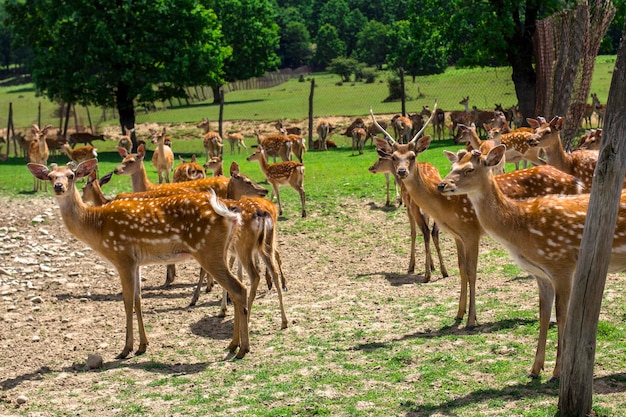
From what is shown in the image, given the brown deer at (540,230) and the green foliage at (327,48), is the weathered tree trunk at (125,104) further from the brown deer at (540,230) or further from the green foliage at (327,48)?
the green foliage at (327,48)

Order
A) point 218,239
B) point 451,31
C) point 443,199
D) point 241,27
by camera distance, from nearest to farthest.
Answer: point 218,239 → point 443,199 → point 451,31 → point 241,27

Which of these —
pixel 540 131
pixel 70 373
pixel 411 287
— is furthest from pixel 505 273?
pixel 70 373

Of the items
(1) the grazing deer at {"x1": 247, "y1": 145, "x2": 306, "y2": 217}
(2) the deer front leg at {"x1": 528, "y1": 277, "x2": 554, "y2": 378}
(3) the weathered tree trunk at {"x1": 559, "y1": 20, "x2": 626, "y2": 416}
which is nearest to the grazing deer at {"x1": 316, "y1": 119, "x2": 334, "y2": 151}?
(1) the grazing deer at {"x1": 247, "y1": 145, "x2": 306, "y2": 217}

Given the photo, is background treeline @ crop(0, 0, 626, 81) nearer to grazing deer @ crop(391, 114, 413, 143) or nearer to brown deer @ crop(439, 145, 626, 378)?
grazing deer @ crop(391, 114, 413, 143)

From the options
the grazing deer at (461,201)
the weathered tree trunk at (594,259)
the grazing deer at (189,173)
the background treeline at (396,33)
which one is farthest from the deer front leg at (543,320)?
the background treeline at (396,33)

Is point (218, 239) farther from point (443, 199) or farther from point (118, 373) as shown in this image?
point (443, 199)

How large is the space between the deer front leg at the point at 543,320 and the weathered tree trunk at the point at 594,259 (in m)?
0.87

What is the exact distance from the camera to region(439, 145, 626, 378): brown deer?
6059 millimetres

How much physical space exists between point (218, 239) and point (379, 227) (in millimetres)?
5479

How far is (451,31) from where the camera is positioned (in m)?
26.3

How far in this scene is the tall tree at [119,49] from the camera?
27531mm

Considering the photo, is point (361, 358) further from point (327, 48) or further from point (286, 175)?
point (327, 48)

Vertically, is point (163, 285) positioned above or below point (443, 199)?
below

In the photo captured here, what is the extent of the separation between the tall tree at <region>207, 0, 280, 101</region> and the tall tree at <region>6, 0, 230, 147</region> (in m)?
28.1
